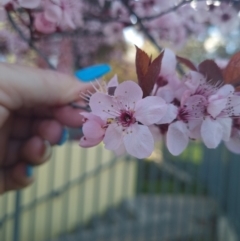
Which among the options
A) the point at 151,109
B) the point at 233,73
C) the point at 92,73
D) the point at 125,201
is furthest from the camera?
the point at 125,201

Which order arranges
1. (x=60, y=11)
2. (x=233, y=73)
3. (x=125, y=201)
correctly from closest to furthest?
(x=233, y=73) < (x=60, y=11) < (x=125, y=201)

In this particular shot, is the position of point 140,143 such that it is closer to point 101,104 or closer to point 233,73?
point 101,104

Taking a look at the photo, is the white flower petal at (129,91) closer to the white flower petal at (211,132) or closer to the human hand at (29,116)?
the white flower petal at (211,132)

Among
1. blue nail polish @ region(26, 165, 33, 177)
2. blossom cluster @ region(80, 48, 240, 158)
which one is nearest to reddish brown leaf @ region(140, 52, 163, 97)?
blossom cluster @ region(80, 48, 240, 158)

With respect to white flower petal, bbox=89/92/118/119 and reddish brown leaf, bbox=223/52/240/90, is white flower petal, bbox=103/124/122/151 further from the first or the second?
reddish brown leaf, bbox=223/52/240/90

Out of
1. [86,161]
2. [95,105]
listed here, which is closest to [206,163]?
[86,161]

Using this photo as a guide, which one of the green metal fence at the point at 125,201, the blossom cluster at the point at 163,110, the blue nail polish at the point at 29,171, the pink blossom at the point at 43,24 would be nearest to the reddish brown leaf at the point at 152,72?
the blossom cluster at the point at 163,110

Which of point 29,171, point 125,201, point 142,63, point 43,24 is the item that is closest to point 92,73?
point 43,24
